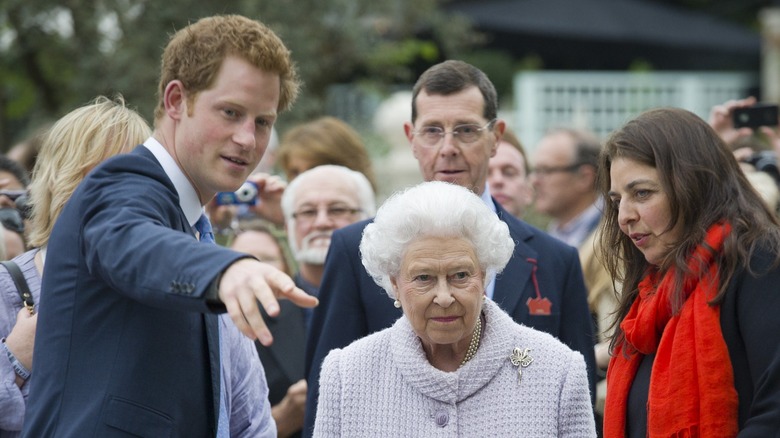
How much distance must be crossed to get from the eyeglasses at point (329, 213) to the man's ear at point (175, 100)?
2488 mm

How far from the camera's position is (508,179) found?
21.7 ft

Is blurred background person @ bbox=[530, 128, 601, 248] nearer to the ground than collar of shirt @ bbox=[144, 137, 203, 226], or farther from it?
farther from it

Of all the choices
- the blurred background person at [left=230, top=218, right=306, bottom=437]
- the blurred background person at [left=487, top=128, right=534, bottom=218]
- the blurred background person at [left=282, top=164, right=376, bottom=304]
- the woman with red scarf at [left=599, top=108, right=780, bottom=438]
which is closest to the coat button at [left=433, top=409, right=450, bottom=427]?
the woman with red scarf at [left=599, top=108, right=780, bottom=438]

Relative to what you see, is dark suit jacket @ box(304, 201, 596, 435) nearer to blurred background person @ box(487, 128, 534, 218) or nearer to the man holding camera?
the man holding camera

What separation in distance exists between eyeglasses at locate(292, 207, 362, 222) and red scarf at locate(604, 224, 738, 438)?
7.08ft

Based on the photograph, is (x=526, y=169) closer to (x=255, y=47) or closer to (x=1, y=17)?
(x=255, y=47)

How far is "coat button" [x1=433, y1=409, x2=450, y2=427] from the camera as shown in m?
3.61

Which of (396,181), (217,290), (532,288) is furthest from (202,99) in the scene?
(396,181)

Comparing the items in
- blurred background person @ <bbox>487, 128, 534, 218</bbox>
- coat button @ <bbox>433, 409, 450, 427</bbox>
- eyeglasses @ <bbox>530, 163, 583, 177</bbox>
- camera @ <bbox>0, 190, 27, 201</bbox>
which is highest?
eyeglasses @ <bbox>530, 163, 583, 177</bbox>

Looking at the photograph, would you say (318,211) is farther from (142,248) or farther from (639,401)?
(142,248)

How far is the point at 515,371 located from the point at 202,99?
4.24 feet

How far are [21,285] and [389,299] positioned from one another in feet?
4.45

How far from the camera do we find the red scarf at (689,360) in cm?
358

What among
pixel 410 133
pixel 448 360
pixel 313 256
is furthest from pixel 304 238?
pixel 448 360
